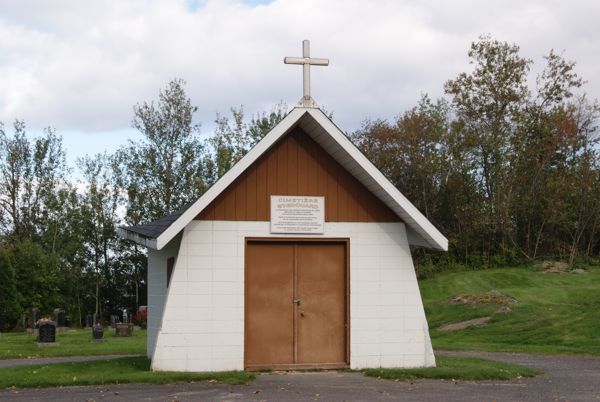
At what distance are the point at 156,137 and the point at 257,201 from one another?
112 feet

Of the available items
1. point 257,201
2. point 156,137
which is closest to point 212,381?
point 257,201

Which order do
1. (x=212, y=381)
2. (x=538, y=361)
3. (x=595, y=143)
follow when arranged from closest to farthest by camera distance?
(x=212, y=381) < (x=538, y=361) < (x=595, y=143)

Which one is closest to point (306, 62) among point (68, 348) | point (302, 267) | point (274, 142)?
point (274, 142)

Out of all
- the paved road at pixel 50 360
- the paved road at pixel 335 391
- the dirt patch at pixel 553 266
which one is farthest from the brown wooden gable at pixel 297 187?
the dirt patch at pixel 553 266

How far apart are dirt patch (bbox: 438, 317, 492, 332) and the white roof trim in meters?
13.3

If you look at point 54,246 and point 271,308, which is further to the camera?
point 54,246

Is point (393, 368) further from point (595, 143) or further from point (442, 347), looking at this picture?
point (595, 143)

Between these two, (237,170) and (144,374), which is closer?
(144,374)

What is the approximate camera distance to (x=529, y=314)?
2731 cm

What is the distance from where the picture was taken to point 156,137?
159 feet

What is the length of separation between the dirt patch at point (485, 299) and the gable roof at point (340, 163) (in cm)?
1447

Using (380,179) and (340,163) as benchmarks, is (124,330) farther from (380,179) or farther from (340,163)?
(380,179)

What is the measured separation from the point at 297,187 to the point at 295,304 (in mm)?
2132

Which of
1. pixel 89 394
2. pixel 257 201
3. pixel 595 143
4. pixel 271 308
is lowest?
pixel 89 394
